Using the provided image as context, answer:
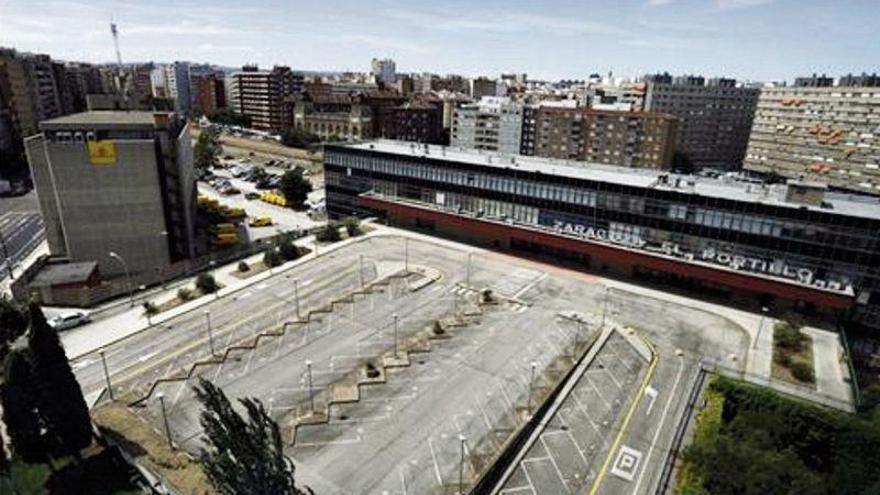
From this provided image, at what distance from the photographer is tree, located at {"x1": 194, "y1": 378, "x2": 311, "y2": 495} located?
2083 cm

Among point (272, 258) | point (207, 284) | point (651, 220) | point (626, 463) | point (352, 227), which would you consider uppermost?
point (651, 220)

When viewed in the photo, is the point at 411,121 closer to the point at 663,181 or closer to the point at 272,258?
the point at 272,258

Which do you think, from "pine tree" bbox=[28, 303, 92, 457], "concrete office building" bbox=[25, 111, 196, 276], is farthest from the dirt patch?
"concrete office building" bbox=[25, 111, 196, 276]

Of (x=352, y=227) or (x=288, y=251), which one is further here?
(x=352, y=227)

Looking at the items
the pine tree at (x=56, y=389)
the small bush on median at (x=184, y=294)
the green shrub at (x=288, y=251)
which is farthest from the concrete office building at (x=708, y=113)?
the pine tree at (x=56, y=389)

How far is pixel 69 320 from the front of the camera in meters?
54.3

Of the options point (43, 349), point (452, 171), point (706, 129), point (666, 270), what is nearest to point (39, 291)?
point (43, 349)

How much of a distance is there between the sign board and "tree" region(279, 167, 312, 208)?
3967cm

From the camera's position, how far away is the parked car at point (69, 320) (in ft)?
176

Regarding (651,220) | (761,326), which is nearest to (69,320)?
(651,220)

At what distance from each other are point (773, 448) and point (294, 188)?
297ft

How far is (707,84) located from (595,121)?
57320 millimetres

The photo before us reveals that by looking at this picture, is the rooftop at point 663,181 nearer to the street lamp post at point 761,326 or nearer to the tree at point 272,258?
the street lamp post at point 761,326

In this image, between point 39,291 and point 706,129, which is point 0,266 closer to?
point 39,291
